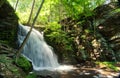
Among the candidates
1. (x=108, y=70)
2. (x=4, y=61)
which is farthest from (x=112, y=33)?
(x=4, y=61)

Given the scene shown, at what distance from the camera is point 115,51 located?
21641mm

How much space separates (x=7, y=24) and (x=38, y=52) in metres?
4.87

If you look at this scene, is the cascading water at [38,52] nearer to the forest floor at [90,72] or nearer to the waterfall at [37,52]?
the waterfall at [37,52]

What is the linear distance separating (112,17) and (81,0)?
4253 millimetres

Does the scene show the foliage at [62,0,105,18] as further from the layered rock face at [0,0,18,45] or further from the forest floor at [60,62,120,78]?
the layered rock face at [0,0,18,45]

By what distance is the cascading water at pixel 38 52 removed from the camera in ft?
61.8

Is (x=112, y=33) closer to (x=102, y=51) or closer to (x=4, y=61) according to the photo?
(x=102, y=51)

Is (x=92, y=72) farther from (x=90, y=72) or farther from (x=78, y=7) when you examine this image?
(x=78, y=7)

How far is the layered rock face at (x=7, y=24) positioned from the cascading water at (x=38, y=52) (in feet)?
7.21

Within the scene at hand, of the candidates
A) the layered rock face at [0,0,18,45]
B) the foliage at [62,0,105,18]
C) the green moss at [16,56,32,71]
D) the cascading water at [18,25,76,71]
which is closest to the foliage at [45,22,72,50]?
the cascading water at [18,25,76,71]

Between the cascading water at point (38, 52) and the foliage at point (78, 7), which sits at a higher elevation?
the foliage at point (78, 7)

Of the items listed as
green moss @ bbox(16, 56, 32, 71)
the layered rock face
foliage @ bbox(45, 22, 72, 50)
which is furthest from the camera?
foliage @ bbox(45, 22, 72, 50)

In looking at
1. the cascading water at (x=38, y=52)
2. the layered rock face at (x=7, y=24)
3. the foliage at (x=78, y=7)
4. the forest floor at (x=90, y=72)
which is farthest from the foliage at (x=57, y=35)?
the layered rock face at (x=7, y=24)

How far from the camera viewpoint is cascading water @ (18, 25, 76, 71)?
1884cm
